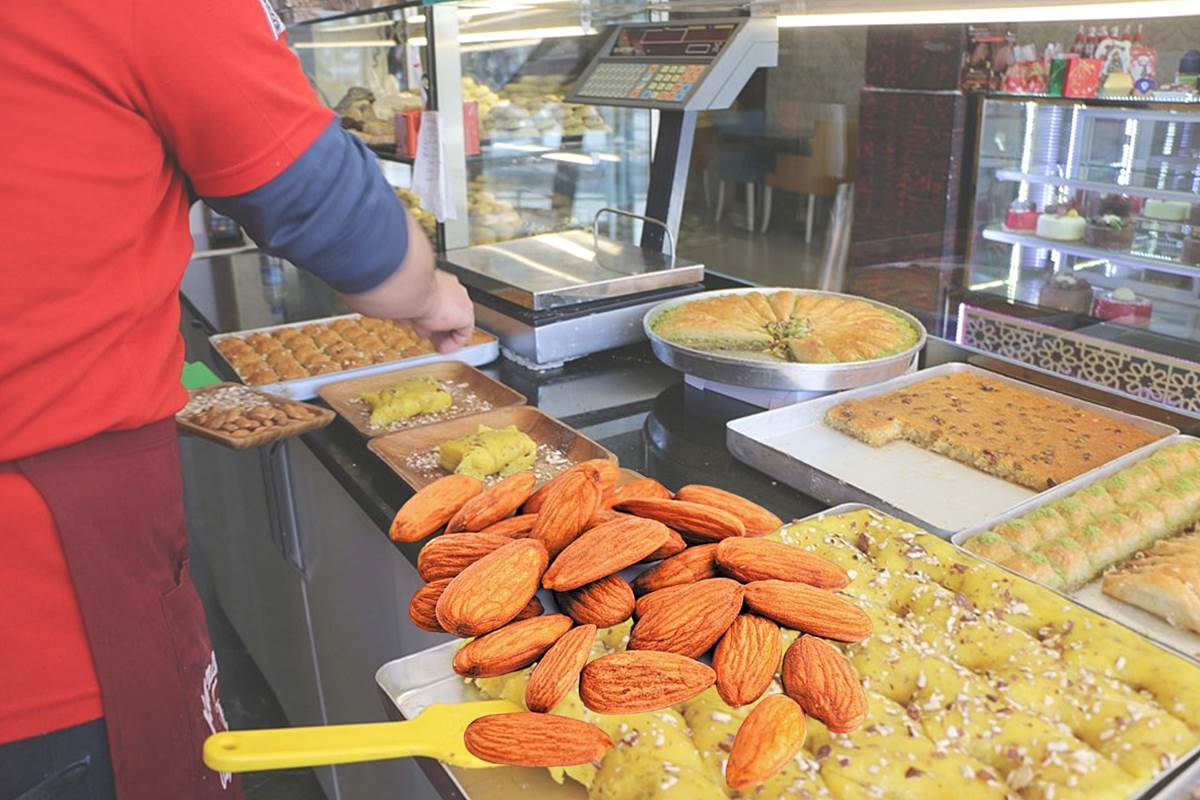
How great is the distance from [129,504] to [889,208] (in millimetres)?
4583

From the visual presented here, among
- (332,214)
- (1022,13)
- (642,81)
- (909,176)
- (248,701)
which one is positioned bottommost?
(248,701)

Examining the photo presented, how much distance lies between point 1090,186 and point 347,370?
3.23 metres

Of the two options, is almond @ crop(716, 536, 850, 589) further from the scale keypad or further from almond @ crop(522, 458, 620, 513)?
the scale keypad

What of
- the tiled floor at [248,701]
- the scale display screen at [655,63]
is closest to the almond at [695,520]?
the scale display screen at [655,63]

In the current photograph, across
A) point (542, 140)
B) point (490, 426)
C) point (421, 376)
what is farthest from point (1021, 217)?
point (490, 426)

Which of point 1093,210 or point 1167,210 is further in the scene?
point 1093,210

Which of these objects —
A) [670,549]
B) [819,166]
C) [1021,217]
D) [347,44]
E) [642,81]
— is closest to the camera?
[670,549]

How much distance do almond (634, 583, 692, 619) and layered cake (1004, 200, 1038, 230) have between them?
3996 mm

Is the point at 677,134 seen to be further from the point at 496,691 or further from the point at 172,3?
the point at 496,691

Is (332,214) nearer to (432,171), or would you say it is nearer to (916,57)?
(432,171)

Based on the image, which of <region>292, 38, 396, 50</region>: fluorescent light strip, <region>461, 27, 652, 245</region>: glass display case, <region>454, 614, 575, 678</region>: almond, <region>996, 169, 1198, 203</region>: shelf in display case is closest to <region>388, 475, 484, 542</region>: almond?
<region>454, 614, 575, 678</region>: almond

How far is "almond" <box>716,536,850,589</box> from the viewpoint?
83 centimetres

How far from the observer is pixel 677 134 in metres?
2.39

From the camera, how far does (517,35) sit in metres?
2.91
